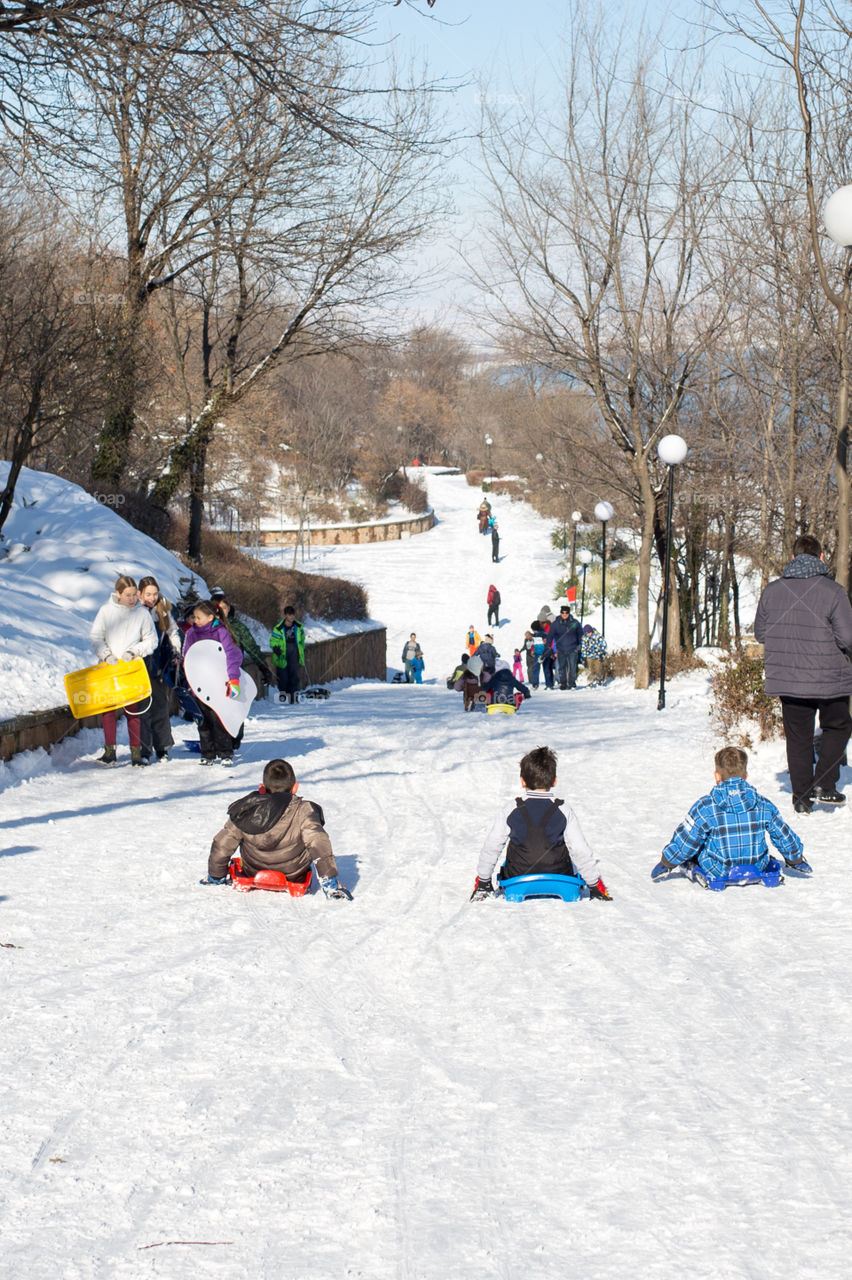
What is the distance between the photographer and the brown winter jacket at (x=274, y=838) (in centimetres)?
629

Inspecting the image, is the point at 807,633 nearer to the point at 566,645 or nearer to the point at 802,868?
the point at 802,868

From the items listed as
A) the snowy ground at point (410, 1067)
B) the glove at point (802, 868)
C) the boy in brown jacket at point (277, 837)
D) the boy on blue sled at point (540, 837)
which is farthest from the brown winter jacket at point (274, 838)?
the glove at point (802, 868)

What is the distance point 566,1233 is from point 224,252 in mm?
19544

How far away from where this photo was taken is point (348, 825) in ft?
27.1

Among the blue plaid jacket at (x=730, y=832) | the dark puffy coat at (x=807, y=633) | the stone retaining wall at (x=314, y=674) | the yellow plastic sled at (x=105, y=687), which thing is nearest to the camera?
the blue plaid jacket at (x=730, y=832)

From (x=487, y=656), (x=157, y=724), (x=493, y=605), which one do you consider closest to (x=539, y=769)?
(x=157, y=724)

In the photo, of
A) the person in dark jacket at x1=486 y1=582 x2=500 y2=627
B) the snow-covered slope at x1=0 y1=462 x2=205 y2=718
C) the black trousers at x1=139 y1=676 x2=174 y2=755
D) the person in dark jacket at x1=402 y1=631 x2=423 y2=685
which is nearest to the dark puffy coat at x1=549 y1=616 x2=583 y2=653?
the person in dark jacket at x1=402 y1=631 x2=423 y2=685

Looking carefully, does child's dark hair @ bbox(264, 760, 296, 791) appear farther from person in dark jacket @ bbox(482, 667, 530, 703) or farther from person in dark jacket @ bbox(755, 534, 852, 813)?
person in dark jacket @ bbox(482, 667, 530, 703)

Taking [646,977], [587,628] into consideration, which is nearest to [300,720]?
[646,977]

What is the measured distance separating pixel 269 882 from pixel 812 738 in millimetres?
4088

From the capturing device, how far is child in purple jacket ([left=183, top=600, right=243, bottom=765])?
1008 cm

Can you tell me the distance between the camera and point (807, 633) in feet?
26.4

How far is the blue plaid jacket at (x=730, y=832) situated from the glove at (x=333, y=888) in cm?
181

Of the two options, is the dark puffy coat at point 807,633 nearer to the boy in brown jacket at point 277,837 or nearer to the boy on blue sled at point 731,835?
the boy on blue sled at point 731,835
